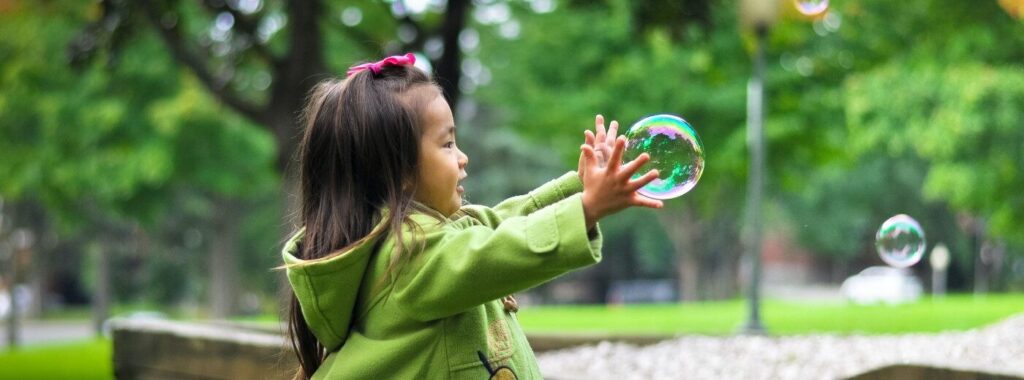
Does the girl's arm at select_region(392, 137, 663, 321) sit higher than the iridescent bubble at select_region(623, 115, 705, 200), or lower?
lower

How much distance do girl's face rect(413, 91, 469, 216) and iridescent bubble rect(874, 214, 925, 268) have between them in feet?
11.2

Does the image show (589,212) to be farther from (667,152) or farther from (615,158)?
(667,152)

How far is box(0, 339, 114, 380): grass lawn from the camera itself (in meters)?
12.4

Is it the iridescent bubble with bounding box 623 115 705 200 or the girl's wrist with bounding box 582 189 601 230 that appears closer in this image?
the girl's wrist with bounding box 582 189 601 230

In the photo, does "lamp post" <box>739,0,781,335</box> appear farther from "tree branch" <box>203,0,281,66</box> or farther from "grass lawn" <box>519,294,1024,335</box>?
"tree branch" <box>203,0,281,66</box>

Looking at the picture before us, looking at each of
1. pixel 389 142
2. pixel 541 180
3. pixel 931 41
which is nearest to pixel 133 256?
pixel 541 180

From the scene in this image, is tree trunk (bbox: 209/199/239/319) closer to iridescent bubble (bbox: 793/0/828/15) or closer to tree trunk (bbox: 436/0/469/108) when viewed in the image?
tree trunk (bbox: 436/0/469/108)

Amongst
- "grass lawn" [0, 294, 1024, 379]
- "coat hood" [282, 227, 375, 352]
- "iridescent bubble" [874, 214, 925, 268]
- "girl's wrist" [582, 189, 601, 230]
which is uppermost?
"girl's wrist" [582, 189, 601, 230]

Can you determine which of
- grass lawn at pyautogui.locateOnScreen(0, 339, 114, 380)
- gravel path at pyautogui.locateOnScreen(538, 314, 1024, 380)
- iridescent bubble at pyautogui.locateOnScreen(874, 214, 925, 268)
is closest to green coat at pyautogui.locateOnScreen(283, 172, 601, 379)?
iridescent bubble at pyautogui.locateOnScreen(874, 214, 925, 268)

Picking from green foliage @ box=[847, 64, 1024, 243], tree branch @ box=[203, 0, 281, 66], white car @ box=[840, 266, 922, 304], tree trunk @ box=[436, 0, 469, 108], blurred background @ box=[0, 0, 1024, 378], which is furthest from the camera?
white car @ box=[840, 266, 922, 304]

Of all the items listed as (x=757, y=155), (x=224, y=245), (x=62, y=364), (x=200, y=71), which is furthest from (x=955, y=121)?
(x=224, y=245)

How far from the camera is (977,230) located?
41719 mm

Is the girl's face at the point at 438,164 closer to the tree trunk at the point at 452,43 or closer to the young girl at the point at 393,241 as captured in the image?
the young girl at the point at 393,241

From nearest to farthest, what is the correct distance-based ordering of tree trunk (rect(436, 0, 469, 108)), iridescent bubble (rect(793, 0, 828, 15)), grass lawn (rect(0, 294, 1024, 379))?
iridescent bubble (rect(793, 0, 828, 15)), tree trunk (rect(436, 0, 469, 108)), grass lawn (rect(0, 294, 1024, 379))
